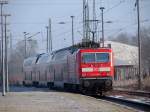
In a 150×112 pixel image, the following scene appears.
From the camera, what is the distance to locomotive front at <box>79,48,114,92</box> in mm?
39750

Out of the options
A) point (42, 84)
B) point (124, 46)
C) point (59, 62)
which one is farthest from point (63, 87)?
point (124, 46)

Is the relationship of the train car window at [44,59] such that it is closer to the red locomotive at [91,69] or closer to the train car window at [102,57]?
the red locomotive at [91,69]

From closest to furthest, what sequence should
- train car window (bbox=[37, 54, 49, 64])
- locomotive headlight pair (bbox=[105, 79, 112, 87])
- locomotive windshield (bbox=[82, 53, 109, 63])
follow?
locomotive headlight pair (bbox=[105, 79, 112, 87]), locomotive windshield (bbox=[82, 53, 109, 63]), train car window (bbox=[37, 54, 49, 64])

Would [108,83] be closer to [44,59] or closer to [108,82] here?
[108,82]

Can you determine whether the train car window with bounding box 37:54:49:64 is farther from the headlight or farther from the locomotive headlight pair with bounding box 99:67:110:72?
the headlight

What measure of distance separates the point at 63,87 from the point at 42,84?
14.7m

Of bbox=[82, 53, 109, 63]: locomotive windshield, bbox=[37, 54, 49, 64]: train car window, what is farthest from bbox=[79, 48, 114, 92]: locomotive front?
bbox=[37, 54, 49, 64]: train car window

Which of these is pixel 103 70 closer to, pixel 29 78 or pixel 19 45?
pixel 29 78

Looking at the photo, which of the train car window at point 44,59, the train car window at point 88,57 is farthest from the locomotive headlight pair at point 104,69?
the train car window at point 44,59

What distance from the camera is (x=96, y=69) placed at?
40156mm

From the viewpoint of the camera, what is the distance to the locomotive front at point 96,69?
39.8 m

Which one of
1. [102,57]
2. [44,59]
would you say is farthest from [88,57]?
[44,59]

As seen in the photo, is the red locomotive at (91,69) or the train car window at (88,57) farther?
the train car window at (88,57)

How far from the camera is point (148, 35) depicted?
4306 inches
